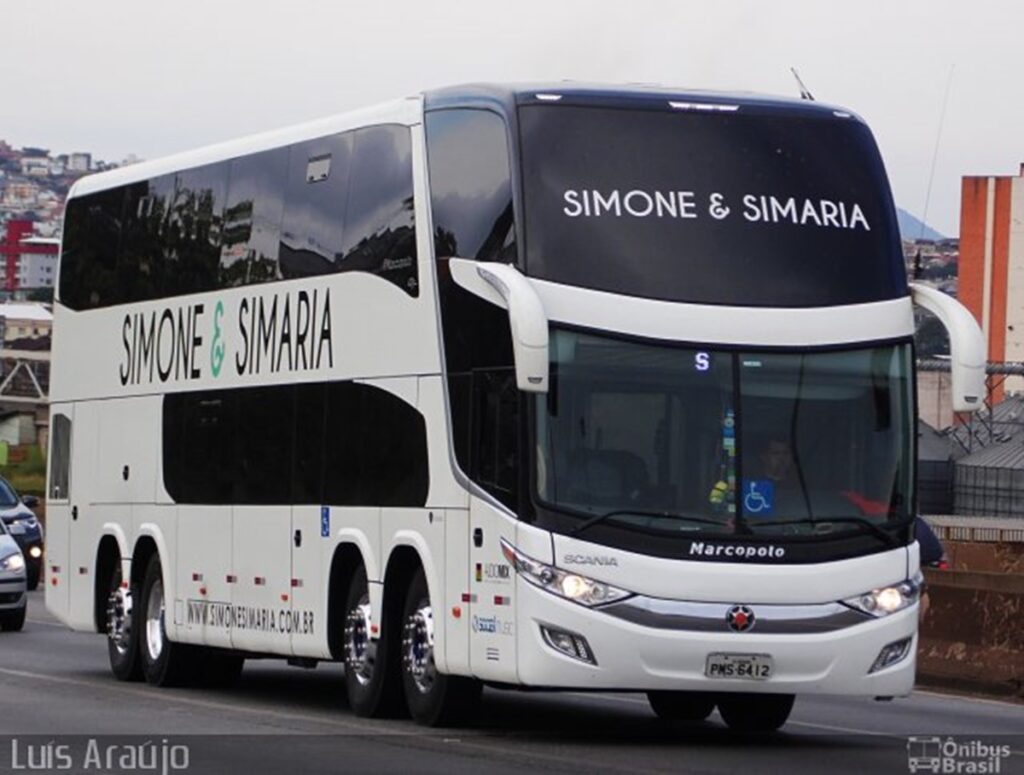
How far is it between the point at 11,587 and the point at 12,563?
0.47m

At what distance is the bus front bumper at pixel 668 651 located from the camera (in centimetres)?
1591

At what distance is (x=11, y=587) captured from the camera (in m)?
29.9

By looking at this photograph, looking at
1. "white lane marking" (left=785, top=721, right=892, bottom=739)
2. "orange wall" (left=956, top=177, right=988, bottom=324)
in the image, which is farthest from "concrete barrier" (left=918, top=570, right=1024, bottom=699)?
"orange wall" (left=956, top=177, right=988, bottom=324)

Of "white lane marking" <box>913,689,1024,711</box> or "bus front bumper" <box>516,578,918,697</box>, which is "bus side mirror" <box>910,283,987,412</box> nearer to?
"bus front bumper" <box>516,578,918,697</box>

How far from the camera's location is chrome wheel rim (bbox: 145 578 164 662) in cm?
2297

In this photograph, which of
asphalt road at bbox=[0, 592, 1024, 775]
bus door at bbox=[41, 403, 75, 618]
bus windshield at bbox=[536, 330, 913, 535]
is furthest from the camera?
bus door at bbox=[41, 403, 75, 618]

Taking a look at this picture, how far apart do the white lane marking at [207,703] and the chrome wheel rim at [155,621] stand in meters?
0.58

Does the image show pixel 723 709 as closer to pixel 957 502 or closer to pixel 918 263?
pixel 918 263

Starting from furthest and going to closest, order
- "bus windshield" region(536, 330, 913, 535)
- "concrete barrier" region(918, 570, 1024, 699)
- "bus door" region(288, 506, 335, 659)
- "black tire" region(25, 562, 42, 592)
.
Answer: "black tire" region(25, 562, 42, 592) < "concrete barrier" region(918, 570, 1024, 699) < "bus door" region(288, 506, 335, 659) < "bus windshield" region(536, 330, 913, 535)

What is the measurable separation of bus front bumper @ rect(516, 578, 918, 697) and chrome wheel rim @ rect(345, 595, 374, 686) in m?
2.53

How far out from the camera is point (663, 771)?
577 inches

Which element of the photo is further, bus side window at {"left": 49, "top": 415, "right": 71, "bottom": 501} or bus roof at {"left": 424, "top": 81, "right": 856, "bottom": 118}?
bus side window at {"left": 49, "top": 415, "right": 71, "bottom": 501}

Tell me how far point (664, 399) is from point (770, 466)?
74 centimetres

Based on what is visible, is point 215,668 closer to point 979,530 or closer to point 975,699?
point 975,699
